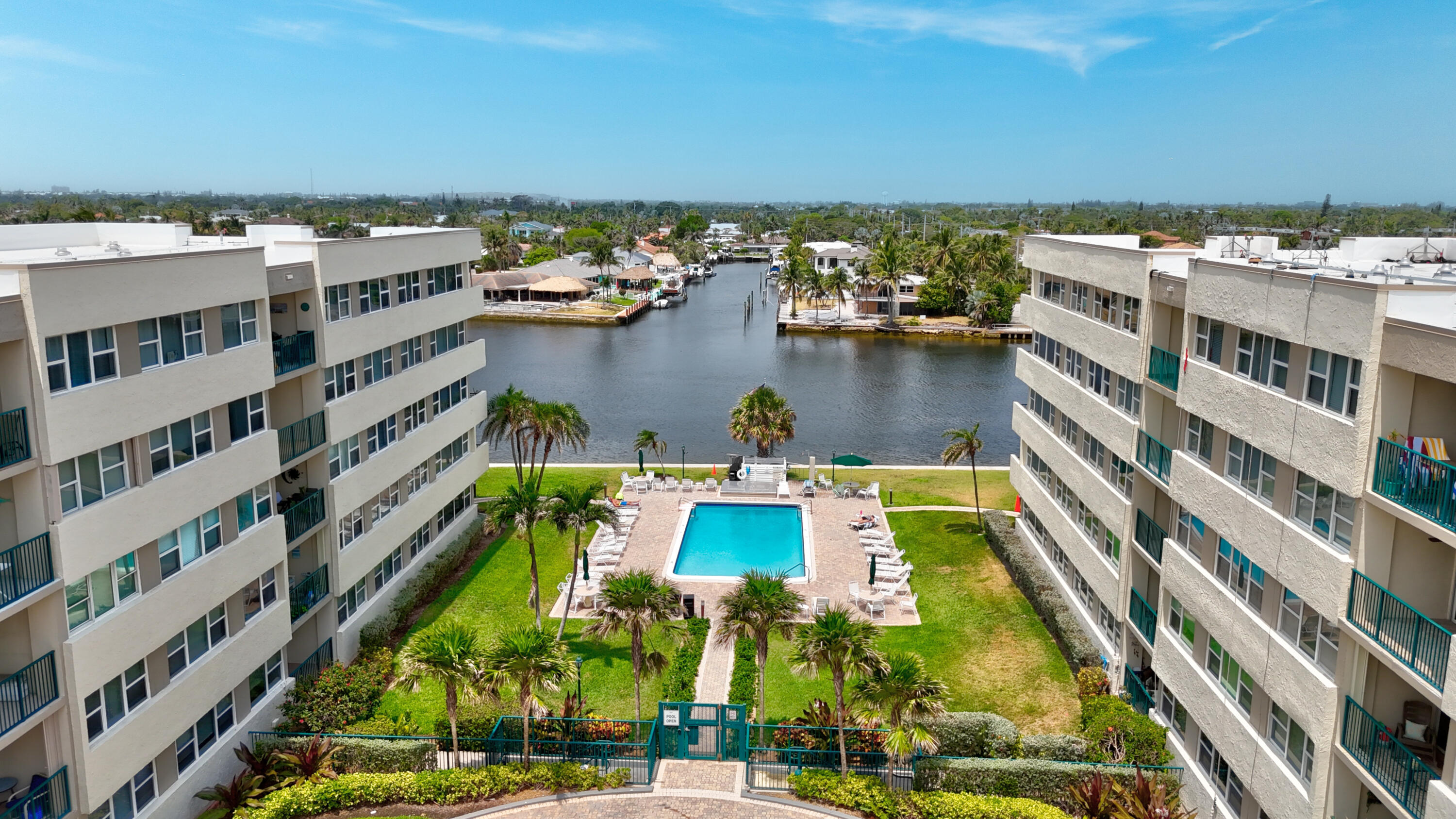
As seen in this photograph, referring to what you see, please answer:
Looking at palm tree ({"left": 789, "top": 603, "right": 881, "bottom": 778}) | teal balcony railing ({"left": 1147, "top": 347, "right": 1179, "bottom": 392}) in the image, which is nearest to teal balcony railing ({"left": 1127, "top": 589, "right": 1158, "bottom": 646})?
teal balcony railing ({"left": 1147, "top": 347, "right": 1179, "bottom": 392})

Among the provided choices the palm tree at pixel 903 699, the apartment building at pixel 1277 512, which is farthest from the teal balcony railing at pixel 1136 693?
the palm tree at pixel 903 699

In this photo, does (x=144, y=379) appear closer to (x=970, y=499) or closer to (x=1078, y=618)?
(x=1078, y=618)

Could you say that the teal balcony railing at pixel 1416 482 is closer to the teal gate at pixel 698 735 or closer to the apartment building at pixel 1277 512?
the apartment building at pixel 1277 512

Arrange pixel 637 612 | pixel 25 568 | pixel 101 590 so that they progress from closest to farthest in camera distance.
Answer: pixel 25 568 → pixel 101 590 → pixel 637 612

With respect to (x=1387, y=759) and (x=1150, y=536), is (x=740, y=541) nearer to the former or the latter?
(x=1150, y=536)

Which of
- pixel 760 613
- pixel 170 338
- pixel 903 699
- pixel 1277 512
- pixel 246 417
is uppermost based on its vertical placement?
pixel 170 338

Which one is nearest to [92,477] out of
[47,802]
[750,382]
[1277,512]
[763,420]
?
[47,802]

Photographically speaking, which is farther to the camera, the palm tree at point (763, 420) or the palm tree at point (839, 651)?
the palm tree at point (763, 420)
